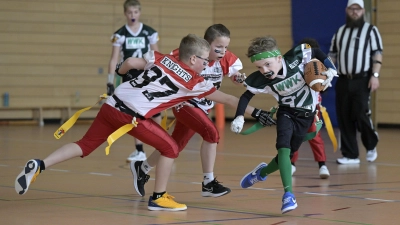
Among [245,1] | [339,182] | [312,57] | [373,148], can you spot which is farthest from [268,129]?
[312,57]

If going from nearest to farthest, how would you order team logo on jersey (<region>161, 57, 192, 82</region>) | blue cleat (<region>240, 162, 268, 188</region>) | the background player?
team logo on jersey (<region>161, 57, 192, 82</region>)
blue cleat (<region>240, 162, 268, 188</region>)
the background player

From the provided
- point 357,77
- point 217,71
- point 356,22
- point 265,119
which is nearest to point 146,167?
point 217,71

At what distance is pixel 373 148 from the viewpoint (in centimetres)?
917

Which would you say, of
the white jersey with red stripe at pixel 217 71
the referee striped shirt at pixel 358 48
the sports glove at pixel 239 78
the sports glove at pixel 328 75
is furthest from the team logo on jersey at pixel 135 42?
the sports glove at pixel 328 75

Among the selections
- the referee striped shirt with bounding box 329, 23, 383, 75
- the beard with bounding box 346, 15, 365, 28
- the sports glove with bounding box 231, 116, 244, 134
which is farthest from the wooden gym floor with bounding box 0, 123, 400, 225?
the beard with bounding box 346, 15, 365, 28

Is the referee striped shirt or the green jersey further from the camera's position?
the referee striped shirt

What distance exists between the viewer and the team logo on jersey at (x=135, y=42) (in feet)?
31.1

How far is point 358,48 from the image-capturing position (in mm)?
9156

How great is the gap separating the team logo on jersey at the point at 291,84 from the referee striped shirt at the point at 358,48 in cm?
387

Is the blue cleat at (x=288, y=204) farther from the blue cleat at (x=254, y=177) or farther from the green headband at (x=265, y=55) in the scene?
the green headband at (x=265, y=55)

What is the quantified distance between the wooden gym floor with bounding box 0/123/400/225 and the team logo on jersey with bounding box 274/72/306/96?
856 mm

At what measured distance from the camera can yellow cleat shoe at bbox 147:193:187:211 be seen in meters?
5.23

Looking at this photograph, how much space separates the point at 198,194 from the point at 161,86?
125 cm

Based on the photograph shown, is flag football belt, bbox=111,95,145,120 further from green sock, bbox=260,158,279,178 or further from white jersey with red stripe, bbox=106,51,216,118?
green sock, bbox=260,158,279,178
